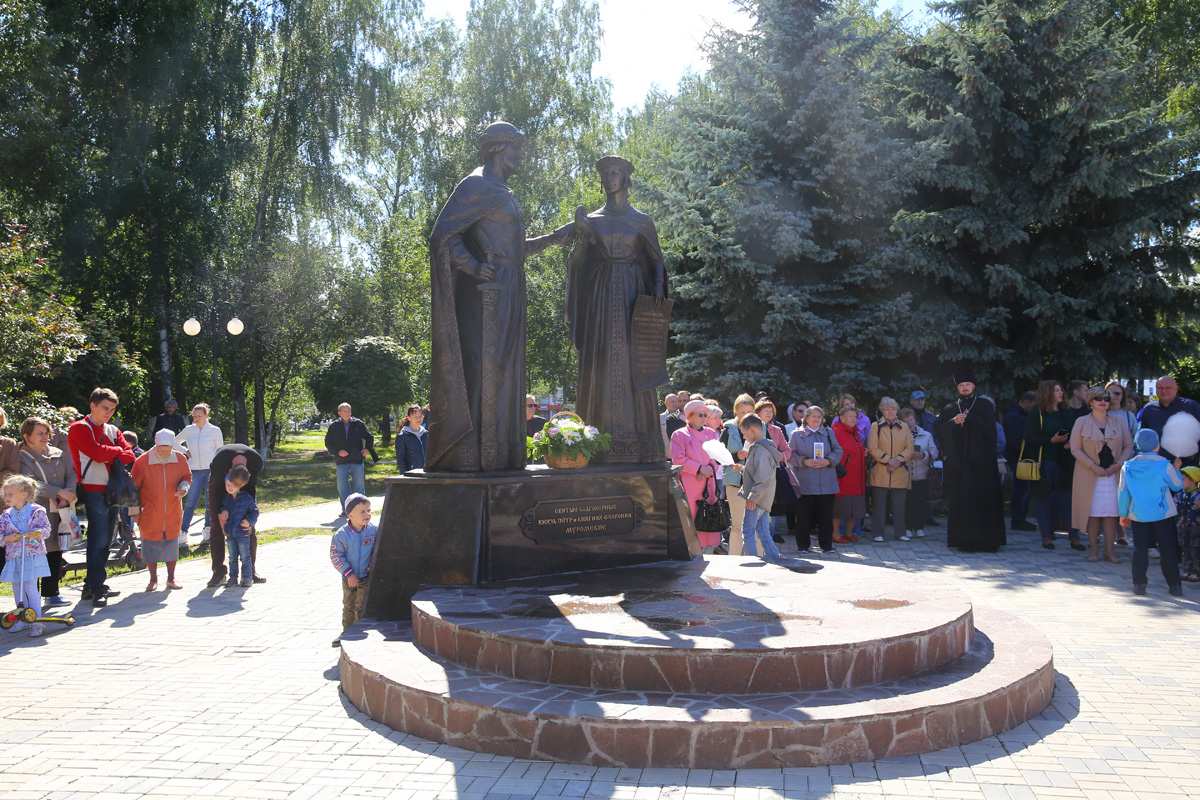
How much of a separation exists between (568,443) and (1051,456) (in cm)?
761

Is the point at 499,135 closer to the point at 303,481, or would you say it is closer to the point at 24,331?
the point at 24,331

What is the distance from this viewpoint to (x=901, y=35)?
58.8 feet

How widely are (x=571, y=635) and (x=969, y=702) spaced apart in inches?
85.4

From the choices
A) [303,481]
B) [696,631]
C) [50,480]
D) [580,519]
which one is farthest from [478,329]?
[303,481]

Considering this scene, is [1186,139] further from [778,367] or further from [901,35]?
[778,367]

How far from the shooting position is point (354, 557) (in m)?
7.14

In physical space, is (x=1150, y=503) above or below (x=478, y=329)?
below

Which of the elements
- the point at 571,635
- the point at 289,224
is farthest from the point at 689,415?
the point at 289,224

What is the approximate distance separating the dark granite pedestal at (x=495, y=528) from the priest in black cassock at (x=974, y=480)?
560 centimetres

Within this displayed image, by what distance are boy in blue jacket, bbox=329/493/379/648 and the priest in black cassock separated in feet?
25.1

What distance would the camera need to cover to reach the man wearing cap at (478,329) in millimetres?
7406

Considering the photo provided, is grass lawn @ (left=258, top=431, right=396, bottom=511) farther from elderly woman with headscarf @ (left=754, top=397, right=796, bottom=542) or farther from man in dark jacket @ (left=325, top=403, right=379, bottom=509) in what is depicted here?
elderly woman with headscarf @ (left=754, top=397, right=796, bottom=542)

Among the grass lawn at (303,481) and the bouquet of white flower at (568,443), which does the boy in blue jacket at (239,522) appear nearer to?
the bouquet of white flower at (568,443)

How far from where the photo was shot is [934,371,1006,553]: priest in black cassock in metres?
11.6
